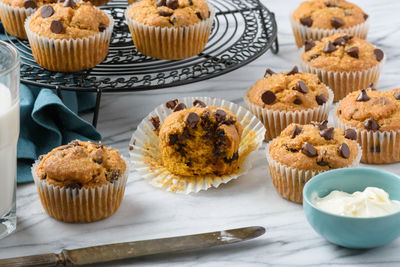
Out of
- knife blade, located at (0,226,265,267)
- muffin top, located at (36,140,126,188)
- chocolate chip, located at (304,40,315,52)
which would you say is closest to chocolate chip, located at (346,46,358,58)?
chocolate chip, located at (304,40,315,52)

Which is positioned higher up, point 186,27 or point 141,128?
point 186,27

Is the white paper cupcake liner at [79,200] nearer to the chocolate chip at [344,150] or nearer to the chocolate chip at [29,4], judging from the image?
the chocolate chip at [344,150]

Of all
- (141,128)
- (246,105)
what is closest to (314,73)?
(246,105)

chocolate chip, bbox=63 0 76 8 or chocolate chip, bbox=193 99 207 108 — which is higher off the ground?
chocolate chip, bbox=63 0 76 8

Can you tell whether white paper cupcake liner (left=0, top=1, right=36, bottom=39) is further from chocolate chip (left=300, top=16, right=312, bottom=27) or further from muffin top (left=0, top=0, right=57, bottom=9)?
chocolate chip (left=300, top=16, right=312, bottom=27)

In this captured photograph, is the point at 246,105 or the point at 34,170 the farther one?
the point at 246,105

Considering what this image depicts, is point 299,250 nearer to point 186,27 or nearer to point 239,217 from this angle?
point 239,217

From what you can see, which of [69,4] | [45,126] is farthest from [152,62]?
[45,126]
